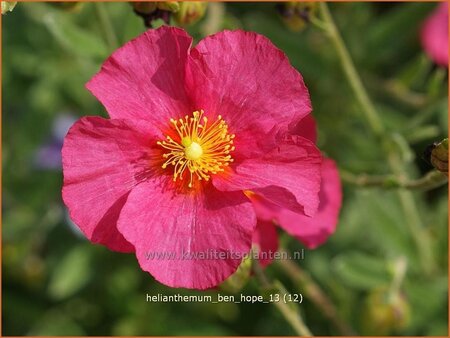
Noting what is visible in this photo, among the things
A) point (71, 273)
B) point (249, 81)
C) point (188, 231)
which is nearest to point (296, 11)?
point (249, 81)

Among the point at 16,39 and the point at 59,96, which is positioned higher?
the point at 16,39

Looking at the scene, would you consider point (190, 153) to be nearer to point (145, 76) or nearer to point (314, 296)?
point (145, 76)

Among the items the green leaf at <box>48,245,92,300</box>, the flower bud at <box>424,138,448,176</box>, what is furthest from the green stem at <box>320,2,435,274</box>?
the green leaf at <box>48,245,92,300</box>

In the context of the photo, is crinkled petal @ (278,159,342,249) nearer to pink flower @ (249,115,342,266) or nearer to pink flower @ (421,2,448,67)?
pink flower @ (249,115,342,266)

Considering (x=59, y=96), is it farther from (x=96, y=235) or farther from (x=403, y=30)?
(x=96, y=235)

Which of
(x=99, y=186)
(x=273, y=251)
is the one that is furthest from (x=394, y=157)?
(x=99, y=186)

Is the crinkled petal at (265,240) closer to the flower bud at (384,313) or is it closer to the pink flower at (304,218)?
the pink flower at (304,218)

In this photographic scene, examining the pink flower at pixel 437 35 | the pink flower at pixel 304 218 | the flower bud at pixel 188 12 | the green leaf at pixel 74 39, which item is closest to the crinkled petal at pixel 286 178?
the pink flower at pixel 304 218
